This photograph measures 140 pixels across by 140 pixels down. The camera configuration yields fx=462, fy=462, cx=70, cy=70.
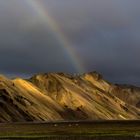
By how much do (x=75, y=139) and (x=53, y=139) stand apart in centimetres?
477

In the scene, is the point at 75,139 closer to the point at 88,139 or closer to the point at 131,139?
the point at 88,139

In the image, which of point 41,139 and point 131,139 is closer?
point 131,139

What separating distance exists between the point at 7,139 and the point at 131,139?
78.4 ft

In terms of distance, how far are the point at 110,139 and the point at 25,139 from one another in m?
16.9

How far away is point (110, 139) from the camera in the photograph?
8306 cm

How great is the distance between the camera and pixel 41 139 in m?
86.8

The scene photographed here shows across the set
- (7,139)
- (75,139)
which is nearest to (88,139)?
(75,139)

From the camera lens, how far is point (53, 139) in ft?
281

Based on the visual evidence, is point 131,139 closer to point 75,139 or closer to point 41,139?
point 75,139

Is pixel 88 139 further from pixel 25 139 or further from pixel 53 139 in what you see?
pixel 25 139

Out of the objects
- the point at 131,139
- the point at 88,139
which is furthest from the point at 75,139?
the point at 131,139

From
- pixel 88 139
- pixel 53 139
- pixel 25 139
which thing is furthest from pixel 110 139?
pixel 25 139

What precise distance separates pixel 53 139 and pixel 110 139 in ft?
34.9

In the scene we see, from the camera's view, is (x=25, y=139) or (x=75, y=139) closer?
(x=75, y=139)
